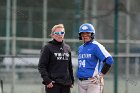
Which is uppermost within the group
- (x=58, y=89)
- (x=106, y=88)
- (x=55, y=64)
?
(x=55, y=64)

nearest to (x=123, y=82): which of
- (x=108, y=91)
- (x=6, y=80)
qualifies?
(x=108, y=91)

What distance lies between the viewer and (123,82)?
39.8ft

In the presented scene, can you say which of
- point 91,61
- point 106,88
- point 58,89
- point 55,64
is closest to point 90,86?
point 91,61

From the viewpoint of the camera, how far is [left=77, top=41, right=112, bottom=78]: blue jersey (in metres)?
8.77

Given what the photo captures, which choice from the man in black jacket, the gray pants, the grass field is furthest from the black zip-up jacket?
the grass field

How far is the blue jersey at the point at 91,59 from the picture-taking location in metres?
8.77

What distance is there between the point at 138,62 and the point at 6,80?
9.91 feet

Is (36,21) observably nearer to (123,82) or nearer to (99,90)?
(123,82)

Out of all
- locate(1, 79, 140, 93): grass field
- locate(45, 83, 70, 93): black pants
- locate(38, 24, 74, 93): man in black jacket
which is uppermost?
locate(38, 24, 74, 93): man in black jacket

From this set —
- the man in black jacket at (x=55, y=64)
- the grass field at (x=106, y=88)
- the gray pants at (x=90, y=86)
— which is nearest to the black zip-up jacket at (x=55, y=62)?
the man in black jacket at (x=55, y=64)

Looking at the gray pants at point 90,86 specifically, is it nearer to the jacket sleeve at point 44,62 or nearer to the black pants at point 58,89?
the black pants at point 58,89

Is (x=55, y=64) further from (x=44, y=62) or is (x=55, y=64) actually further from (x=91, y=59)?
(x=91, y=59)

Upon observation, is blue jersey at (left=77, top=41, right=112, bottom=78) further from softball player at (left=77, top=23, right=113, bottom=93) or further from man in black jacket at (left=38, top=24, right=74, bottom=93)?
man in black jacket at (left=38, top=24, right=74, bottom=93)

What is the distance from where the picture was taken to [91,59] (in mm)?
8789
